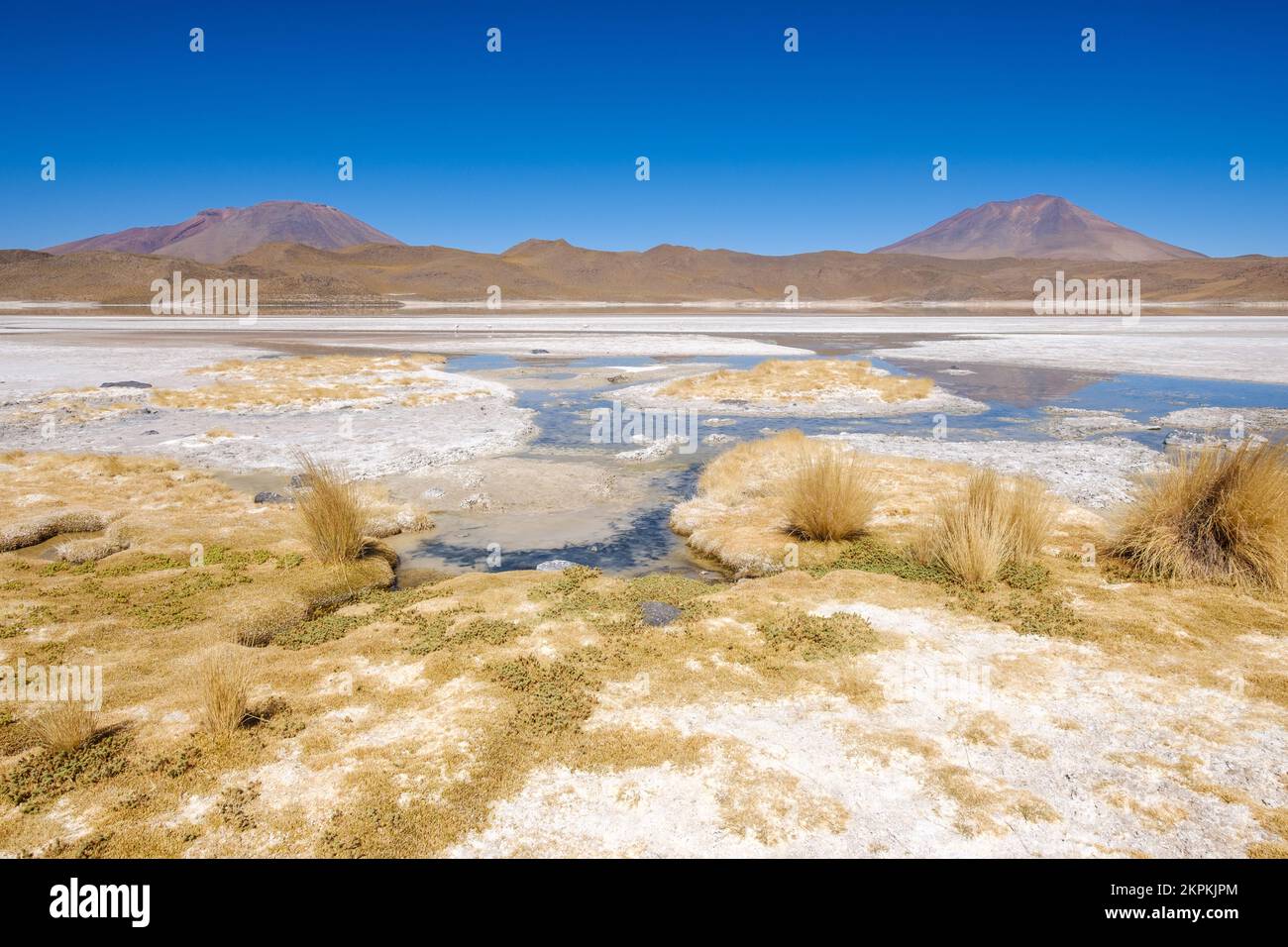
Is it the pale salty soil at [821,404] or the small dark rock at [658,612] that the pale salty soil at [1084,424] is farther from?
the small dark rock at [658,612]

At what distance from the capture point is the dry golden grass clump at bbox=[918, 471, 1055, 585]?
279 inches

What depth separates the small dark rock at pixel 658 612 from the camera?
650cm

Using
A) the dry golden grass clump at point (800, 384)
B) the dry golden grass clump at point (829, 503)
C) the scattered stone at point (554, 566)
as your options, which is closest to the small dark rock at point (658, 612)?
the scattered stone at point (554, 566)

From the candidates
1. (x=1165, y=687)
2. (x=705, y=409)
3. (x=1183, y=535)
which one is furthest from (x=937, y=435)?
(x=1165, y=687)

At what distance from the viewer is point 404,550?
9.25m

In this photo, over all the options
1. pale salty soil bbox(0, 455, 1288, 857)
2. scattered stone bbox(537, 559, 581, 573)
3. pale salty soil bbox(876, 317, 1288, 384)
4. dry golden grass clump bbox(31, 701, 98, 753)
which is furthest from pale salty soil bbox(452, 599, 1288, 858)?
pale salty soil bbox(876, 317, 1288, 384)

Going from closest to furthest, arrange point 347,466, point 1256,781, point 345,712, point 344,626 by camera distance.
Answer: point 1256,781, point 345,712, point 344,626, point 347,466

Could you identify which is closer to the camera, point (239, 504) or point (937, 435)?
point (239, 504)

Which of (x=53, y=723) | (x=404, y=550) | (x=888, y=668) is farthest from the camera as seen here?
(x=404, y=550)

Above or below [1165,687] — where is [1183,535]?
above

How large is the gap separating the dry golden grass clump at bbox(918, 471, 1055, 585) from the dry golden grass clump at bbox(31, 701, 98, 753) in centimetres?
710

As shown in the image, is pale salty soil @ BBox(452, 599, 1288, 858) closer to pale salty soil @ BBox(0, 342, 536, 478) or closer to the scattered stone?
the scattered stone

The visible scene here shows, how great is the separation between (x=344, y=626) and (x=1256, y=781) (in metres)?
6.57
